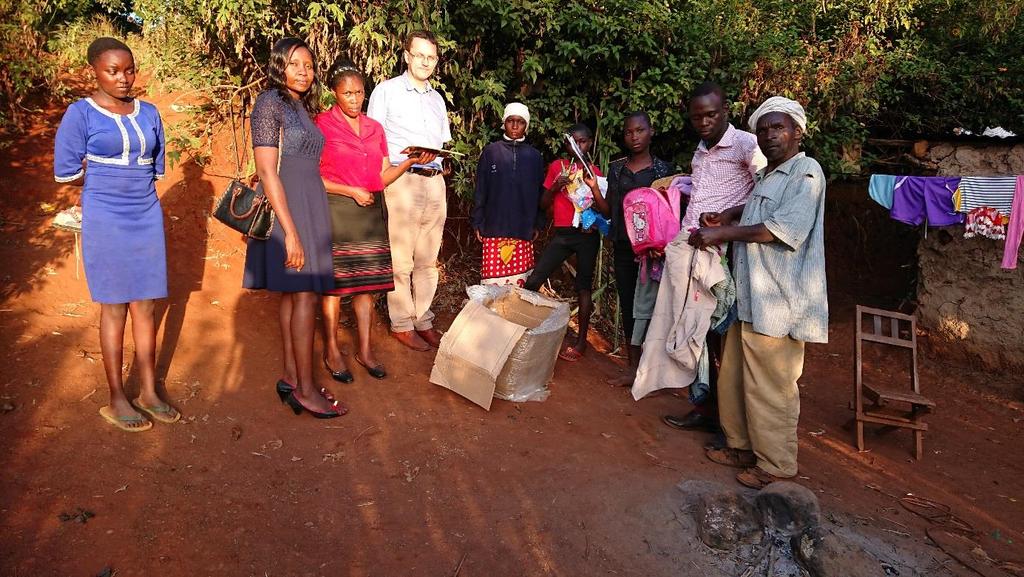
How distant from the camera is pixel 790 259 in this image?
2.96m

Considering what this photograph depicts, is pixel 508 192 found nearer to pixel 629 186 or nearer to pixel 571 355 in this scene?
pixel 629 186

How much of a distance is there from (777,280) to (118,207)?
3.28 m

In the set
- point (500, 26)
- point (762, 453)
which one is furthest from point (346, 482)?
point (500, 26)

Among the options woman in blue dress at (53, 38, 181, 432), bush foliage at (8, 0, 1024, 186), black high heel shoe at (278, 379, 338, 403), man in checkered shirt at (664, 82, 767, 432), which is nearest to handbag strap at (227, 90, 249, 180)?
bush foliage at (8, 0, 1024, 186)

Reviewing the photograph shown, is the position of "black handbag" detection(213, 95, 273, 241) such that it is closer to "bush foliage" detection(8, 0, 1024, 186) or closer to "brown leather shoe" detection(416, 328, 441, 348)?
"brown leather shoe" detection(416, 328, 441, 348)

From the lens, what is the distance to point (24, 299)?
3900 mm

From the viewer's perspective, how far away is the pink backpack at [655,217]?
3664mm

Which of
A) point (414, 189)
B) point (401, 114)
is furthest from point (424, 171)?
point (401, 114)

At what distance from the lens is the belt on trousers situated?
13.6 feet

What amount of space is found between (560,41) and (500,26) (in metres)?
0.54

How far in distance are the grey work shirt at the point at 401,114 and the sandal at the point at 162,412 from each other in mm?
2027

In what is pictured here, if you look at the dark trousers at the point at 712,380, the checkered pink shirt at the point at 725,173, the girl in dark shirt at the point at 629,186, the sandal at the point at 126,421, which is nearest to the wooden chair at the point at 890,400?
the dark trousers at the point at 712,380

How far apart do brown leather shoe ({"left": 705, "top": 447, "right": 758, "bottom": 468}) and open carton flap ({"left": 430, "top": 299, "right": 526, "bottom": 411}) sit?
4.32ft

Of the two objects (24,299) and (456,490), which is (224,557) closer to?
(456,490)
